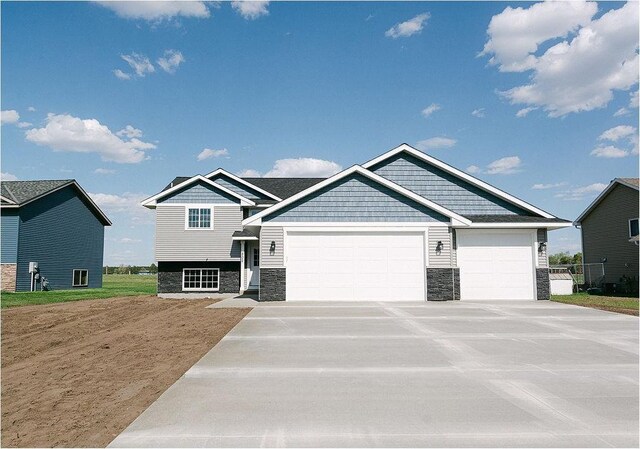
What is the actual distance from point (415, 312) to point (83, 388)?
31.1 ft

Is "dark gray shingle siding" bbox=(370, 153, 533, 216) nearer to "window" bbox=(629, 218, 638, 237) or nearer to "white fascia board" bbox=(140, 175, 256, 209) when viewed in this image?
"white fascia board" bbox=(140, 175, 256, 209)

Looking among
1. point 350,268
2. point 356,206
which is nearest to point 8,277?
point 350,268

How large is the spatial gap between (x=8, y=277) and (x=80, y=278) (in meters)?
6.08

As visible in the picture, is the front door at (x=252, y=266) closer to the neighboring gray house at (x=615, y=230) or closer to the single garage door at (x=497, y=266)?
the single garage door at (x=497, y=266)

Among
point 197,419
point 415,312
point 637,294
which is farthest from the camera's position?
point 637,294

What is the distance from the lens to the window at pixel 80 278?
29.5m

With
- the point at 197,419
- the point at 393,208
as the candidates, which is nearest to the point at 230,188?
the point at 393,208

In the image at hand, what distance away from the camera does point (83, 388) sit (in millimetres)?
5668

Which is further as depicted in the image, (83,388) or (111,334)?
(111,334)

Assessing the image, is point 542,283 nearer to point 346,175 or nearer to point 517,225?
point 517,225

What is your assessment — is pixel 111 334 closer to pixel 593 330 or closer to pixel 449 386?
pixel 449 386

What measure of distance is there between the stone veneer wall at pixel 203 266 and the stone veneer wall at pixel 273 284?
252 inches

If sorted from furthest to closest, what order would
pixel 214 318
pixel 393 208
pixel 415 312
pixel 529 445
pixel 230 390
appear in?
pixel 393 208 < pixel 415 312 < pixel 214 318 < pixel 230 390 < pixel 529 445

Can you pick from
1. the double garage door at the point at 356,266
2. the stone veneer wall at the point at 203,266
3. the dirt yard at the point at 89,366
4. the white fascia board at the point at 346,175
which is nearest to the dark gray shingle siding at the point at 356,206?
the white fascia board at the point at 346,175
